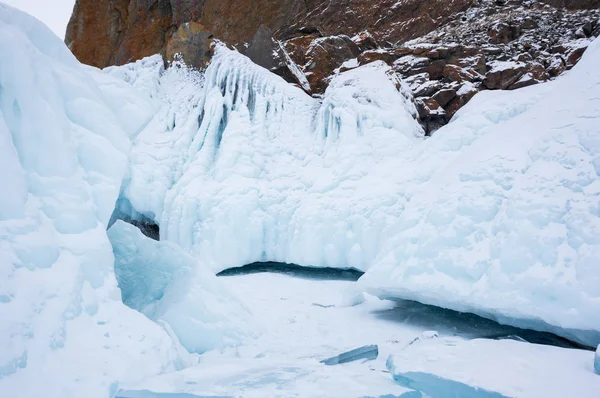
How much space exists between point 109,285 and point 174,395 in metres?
1.04

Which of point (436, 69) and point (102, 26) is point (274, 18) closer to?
point (102, 26)

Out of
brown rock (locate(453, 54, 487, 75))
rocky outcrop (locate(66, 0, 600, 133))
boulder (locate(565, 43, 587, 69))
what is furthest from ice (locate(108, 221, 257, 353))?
boulder (locate(565, 43, 587, 69))

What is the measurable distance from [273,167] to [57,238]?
4301mm

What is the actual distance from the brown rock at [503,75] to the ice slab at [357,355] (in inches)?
328

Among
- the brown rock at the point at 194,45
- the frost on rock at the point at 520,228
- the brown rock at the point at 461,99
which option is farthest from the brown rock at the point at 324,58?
the frost on rock at the point at 520,228

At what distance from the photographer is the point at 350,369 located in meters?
2.50

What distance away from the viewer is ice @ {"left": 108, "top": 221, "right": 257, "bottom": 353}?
3.08 meters

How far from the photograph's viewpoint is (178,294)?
3242 mm

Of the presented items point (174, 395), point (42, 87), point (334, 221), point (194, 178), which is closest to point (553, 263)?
point (174, 395)

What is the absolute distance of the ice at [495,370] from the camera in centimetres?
197

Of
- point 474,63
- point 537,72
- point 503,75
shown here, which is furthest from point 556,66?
point 474,63

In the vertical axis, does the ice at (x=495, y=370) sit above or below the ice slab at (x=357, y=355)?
above

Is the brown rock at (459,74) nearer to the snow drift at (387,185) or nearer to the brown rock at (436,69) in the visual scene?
the brown rock at (436,69)

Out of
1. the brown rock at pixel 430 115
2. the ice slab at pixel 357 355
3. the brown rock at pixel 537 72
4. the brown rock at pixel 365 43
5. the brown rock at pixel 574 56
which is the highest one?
the brown rock at pixel 365 43
